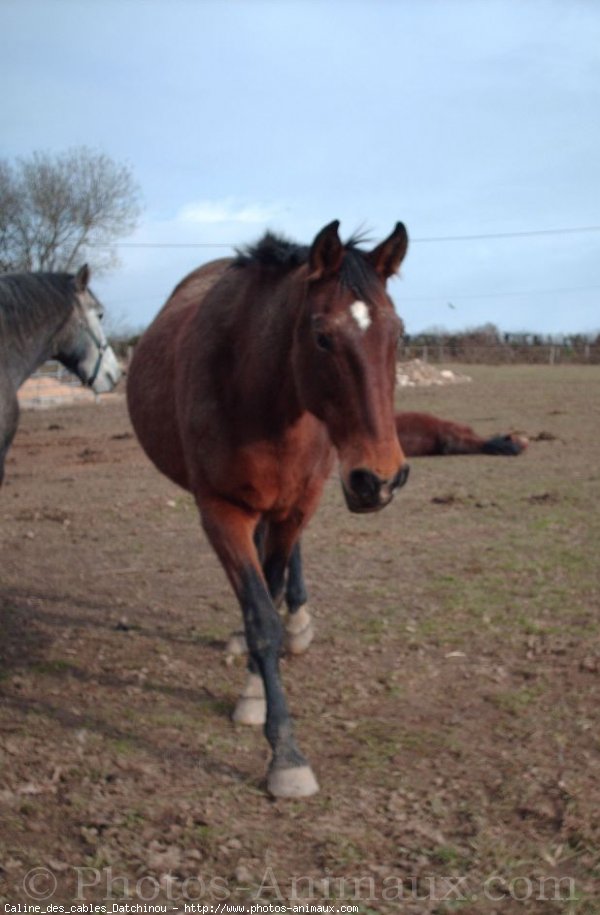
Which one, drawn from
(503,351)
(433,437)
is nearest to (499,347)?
(503,351)

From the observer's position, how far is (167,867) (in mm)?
2887

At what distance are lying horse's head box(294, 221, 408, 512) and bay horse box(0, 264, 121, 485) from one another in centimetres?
250

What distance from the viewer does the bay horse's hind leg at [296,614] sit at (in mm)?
5039

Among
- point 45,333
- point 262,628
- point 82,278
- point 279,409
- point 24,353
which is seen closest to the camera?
point 262,628

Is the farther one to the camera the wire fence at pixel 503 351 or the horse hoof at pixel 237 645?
the wire fence at pixel 503 351

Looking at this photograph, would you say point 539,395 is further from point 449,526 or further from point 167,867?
point 167,867

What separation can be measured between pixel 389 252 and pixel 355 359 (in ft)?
1.78

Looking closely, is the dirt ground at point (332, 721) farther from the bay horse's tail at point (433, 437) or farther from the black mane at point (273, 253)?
the black mane at point (273, 253)

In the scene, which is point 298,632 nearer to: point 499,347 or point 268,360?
point 268,360

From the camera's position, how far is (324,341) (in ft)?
10.8

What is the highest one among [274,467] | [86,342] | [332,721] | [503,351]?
[503,351]

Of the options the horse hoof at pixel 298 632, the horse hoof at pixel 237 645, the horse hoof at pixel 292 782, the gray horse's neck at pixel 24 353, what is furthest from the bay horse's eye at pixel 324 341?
the gray horse's neck at pixel 24 353

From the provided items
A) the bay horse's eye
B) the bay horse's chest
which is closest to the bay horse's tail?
the bay horse's chest

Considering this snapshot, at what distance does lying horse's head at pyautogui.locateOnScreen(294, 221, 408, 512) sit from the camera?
314cm
